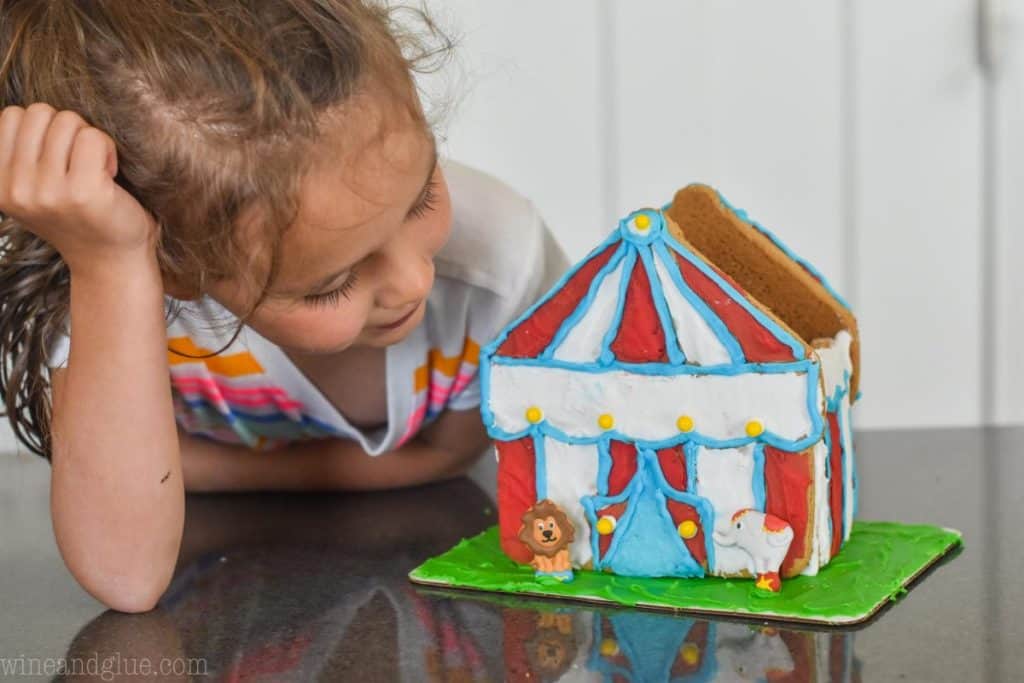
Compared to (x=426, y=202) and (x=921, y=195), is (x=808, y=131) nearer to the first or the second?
(x=921, y=195)

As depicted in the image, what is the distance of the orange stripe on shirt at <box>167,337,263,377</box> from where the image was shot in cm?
101

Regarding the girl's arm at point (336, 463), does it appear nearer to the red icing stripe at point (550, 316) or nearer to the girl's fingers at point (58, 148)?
the red icing stripe at point (550, 316)

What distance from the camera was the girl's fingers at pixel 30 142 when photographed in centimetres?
69

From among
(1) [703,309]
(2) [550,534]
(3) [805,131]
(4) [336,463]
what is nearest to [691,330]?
(1) [703,309]

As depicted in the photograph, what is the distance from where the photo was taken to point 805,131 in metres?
1.39

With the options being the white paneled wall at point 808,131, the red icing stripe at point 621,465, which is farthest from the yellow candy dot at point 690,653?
the white paneled wall at point 808,131

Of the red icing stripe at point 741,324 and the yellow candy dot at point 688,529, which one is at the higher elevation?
the red icing stripe at point 741,324

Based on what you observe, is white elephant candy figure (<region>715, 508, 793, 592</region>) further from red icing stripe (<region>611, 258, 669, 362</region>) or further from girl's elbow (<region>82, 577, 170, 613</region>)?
girl's elbow (<region>82, 577, 170, 613</region>)

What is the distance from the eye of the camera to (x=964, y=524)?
0.87 m

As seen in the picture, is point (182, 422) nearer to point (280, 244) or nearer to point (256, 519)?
point (256, 519)

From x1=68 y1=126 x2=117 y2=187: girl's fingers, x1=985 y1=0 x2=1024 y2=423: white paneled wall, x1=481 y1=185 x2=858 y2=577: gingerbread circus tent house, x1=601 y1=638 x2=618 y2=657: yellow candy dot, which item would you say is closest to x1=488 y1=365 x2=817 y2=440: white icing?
x1=481 y1=185 x2=858 y2=577: gingerbread circus tent house

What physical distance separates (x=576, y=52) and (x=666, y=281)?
0.70m

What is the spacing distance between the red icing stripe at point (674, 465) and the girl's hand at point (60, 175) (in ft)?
0.89

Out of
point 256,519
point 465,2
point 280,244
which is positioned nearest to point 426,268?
point 280,244
